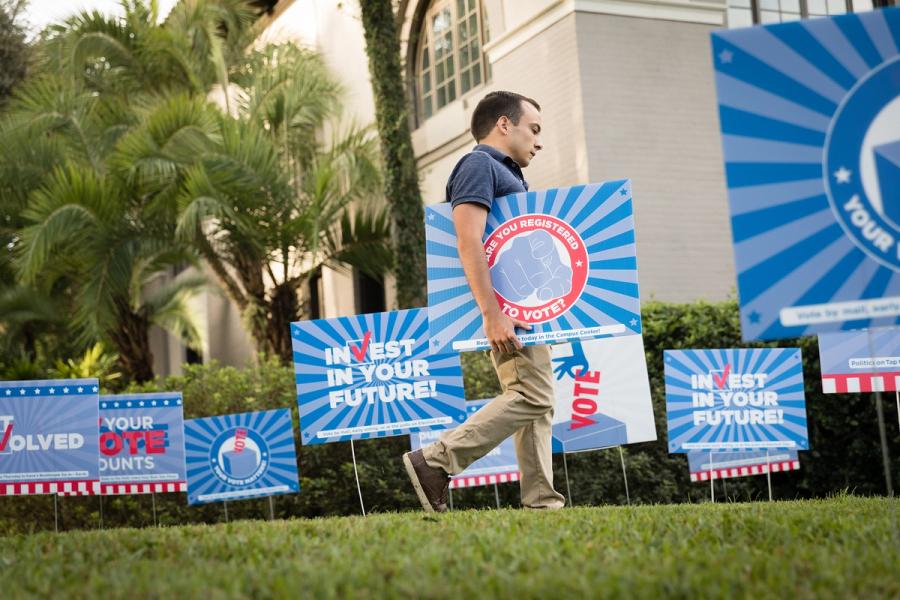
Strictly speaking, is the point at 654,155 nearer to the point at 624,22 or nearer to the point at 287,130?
the point at 624,22

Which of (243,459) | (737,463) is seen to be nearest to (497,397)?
(243,459)

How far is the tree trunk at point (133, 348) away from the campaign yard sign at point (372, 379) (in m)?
11.1

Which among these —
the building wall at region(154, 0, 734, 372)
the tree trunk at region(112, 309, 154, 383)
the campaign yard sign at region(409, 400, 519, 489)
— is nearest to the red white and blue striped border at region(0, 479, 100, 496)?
the campaign yard sign at region(409, 400, 519, 489)

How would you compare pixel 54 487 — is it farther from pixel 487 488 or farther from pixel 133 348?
pixel 133 348

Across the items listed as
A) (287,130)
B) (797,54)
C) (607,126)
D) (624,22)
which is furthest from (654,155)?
(797,54)

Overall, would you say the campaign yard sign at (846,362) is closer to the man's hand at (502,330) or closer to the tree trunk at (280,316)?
the man's hand at (502,330)

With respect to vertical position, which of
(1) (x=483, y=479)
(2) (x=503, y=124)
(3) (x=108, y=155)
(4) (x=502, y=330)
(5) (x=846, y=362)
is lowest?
(1) (x=483, y=479)

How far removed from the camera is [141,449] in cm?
849

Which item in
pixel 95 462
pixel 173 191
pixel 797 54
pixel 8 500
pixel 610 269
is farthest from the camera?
pixel 173 191

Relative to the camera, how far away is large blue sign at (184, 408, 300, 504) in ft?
27.3

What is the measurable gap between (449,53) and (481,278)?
12079mm

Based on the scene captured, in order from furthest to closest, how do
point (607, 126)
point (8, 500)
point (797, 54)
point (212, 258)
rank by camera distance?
1. point (212, 258)
2. point (607, 126)
3. point (8, 500)
4. point (797, 54)

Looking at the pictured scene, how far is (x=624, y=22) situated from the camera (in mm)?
13781

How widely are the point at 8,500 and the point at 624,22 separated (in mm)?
8906
